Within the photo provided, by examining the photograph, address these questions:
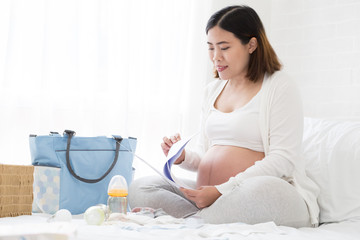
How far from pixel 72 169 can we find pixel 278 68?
2.99ft

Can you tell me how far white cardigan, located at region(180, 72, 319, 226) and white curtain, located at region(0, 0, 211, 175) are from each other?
1128 millimetres

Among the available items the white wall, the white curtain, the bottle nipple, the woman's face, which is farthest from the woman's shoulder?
the white curtain

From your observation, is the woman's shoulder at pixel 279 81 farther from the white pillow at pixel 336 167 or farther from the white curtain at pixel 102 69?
the white curtain at pixel 102 69

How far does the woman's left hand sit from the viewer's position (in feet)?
5.38

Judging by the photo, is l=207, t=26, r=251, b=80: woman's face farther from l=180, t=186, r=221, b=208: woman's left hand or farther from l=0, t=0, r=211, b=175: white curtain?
l=0, t=0, r=211, b=175: white curtain

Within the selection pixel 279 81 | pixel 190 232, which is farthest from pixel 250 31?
pixel 190 232

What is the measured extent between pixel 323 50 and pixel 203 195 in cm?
153

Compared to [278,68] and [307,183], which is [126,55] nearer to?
[278,68]

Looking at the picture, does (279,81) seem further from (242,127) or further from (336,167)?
(336,167)

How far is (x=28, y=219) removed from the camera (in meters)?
1.63

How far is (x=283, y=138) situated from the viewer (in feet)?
5.88

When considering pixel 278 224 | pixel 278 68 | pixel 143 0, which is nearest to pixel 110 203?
pixel 278 224

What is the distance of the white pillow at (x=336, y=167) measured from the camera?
1.86 meters

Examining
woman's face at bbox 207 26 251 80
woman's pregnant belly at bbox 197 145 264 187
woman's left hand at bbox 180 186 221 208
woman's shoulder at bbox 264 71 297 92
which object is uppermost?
woman's face at bbox 207 26 251 80
